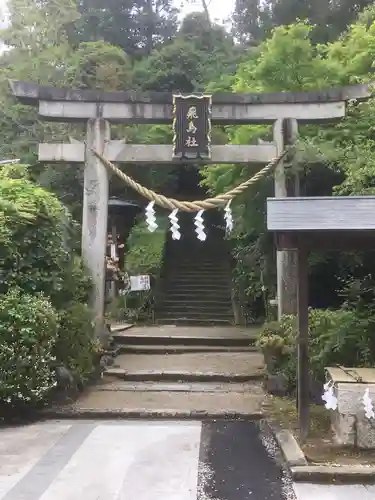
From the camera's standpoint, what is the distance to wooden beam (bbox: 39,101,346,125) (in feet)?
31.6

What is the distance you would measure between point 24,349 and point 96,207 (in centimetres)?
382

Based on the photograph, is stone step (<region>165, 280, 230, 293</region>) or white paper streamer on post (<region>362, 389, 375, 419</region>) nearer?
white paper streamer on post (<region>362, 389, 375, 419</region>)

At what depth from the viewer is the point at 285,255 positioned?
974 cm

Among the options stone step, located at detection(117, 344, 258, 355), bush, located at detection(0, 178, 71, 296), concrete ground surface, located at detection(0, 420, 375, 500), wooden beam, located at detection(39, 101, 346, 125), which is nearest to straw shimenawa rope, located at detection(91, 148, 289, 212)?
wooden beam, located at detection(39, 101, 346, 125)

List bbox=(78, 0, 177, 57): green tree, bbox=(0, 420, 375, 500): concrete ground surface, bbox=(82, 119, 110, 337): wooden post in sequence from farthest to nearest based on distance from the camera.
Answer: bbox=(78, 0, 177, 57): green tree → bbox=(82, 119, 110, 337): wooden post → bbox=(0, 420, 375, 500): concrete ground surface

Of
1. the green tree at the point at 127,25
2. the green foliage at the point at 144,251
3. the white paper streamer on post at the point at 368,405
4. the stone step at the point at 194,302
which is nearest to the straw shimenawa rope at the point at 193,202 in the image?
the white paper streamer on post at the point at 368,405

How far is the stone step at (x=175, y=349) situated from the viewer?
35.5 feet

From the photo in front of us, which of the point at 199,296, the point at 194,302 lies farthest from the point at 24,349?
the point at 199,296

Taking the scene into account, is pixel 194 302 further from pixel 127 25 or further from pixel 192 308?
pixel 127 25

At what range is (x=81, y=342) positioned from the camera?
8.17 m

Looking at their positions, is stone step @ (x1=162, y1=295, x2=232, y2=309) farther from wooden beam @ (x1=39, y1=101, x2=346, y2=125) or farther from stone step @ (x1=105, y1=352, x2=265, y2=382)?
wooden beam @ (x1=39, y1=101, x2=346, y2=125)

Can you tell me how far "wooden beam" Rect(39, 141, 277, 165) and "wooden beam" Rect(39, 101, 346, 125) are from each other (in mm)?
480

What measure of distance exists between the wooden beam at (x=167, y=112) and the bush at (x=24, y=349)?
4.07 metres

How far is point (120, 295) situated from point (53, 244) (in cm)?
877
